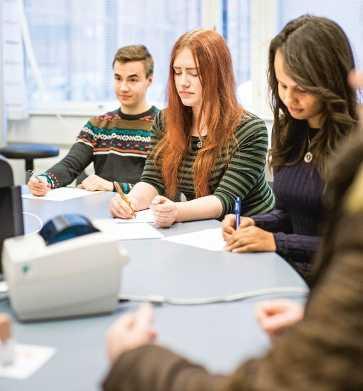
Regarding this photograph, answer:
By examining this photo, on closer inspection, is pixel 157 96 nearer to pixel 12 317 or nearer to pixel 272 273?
pixel 272 273

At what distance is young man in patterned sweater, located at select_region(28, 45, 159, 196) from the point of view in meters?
3.09

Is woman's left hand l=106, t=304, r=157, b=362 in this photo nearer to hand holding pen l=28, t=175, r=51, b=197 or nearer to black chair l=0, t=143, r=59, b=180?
hand holding pen l=28, t=175, r=51, b=197

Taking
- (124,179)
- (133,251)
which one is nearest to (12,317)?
(133,251)

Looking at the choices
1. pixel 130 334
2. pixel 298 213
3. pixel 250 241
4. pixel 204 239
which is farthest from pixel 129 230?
pixel 130 334

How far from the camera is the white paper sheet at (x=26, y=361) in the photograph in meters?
0.96

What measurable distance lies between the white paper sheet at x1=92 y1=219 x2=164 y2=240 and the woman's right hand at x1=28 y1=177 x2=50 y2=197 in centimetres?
56

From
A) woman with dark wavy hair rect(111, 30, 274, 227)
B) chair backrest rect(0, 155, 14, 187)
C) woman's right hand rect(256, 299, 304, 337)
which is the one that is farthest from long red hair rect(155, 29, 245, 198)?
woman's right hand rect(256, 299, 304, 337)

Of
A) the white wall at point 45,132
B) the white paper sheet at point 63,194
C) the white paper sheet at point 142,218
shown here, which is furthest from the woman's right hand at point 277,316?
the white wall at point 45,132

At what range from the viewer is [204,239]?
1.80m

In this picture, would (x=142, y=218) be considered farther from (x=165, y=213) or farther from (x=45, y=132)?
(x=45, y=132)

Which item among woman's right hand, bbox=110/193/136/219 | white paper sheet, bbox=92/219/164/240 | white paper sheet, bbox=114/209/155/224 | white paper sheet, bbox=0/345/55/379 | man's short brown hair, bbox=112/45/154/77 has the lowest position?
white paper sheet, bbox=114/209/155/224

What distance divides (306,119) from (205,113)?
1.66 feet

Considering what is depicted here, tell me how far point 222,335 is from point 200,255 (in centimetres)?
53

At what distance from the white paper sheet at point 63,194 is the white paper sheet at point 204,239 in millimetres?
779
